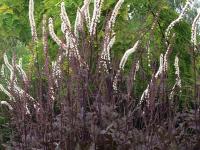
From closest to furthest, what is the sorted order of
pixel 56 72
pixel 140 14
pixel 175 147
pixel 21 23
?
pixel 175 147 → pixel 56 72 → pixel 140 14 → pixel 21 23

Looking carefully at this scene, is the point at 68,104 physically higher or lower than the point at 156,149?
higher

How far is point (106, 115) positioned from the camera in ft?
13.2

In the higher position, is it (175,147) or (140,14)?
(140,14)

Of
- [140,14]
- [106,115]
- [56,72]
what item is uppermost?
[140,14]

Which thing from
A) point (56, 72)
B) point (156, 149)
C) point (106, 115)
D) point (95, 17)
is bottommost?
point (156, 149)

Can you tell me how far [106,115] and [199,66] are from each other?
1.77 meters

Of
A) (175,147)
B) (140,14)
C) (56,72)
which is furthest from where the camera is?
(140,14)

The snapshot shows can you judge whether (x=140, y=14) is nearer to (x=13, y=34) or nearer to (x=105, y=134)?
(x=105, y=134)

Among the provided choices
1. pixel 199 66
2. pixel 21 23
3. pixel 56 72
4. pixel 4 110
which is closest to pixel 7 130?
pixel 4 110

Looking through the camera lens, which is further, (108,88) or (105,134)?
(108,88)

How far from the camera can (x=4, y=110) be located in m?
5.62

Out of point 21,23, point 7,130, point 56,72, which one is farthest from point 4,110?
point 21,23

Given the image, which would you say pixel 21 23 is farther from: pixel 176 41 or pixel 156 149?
pixel 156 149

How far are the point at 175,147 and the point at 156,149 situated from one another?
0.47 ft
